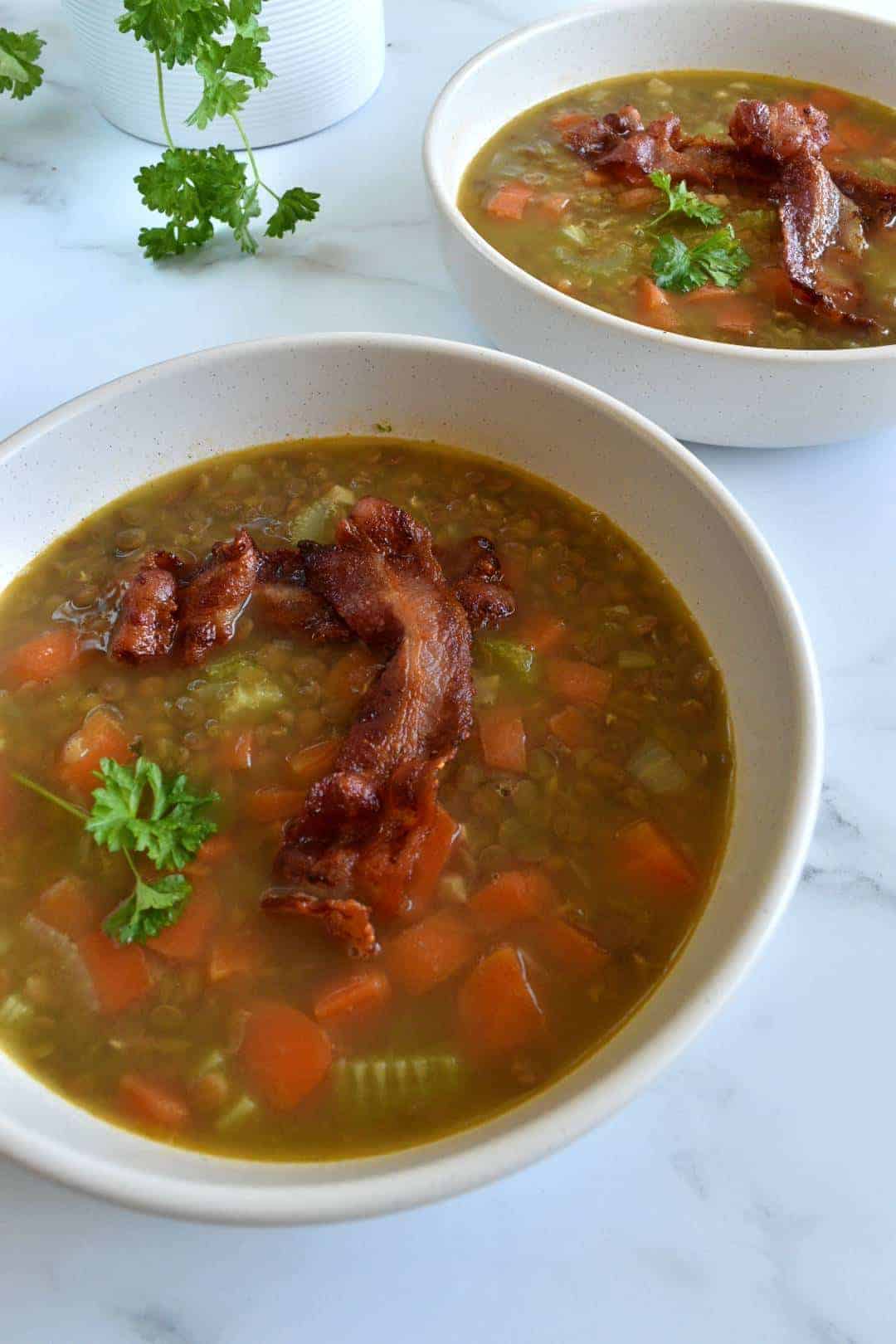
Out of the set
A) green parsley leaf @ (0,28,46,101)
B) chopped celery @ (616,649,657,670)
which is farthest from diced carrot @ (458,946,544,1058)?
green parsley leaf @ (0,28,46,101)

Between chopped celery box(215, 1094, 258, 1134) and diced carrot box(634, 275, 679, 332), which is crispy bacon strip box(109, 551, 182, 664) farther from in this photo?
diced carrot box(634, 275, 679, 332)

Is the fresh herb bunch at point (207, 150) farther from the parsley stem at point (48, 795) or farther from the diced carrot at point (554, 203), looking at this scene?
the parsley stem at point (48, 795)

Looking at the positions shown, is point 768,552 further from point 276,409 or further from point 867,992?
point 276,409

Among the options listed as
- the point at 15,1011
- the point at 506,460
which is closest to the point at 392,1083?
the point at 15,1011

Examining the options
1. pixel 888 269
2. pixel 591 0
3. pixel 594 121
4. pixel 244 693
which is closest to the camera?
pixel 244 693

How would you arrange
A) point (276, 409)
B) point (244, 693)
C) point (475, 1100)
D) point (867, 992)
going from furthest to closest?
point (276, 409) → point (244, 693) → point (867, 992) → point (475, 1100)

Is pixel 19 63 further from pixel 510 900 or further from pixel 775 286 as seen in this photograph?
pixel 510 900

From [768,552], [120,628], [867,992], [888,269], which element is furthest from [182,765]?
[888,269]

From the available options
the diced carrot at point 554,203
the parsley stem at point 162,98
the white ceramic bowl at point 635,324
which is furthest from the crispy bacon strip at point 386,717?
the parsley stem at point 162,98
